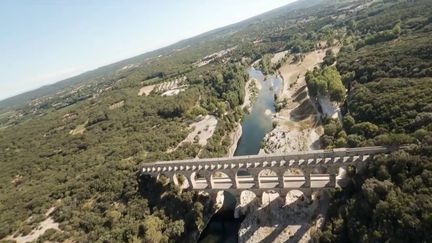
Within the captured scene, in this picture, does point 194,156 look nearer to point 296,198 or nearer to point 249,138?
point 249,138

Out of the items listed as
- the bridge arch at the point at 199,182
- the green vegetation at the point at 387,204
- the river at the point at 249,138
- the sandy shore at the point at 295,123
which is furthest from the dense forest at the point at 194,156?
the sandy shore at the point at 295,123

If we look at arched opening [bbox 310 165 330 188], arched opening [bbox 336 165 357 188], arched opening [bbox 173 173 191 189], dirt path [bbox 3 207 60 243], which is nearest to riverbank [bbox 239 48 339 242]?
arched opening [bbox 310 165 330 188]

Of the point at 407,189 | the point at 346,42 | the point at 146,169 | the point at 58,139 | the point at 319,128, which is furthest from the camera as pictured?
the point at 346,42

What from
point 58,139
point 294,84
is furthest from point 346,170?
point 58,139

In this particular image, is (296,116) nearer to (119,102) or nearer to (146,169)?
(146,169)

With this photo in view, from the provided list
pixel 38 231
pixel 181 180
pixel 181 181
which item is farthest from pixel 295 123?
pixel 38 231

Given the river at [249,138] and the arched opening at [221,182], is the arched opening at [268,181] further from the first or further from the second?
the river at [249,138]

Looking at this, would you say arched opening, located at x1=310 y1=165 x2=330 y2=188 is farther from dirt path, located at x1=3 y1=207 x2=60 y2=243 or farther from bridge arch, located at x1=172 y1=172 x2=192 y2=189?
dirt path, located at x1=3 y1=207 x2=60 y2=243
